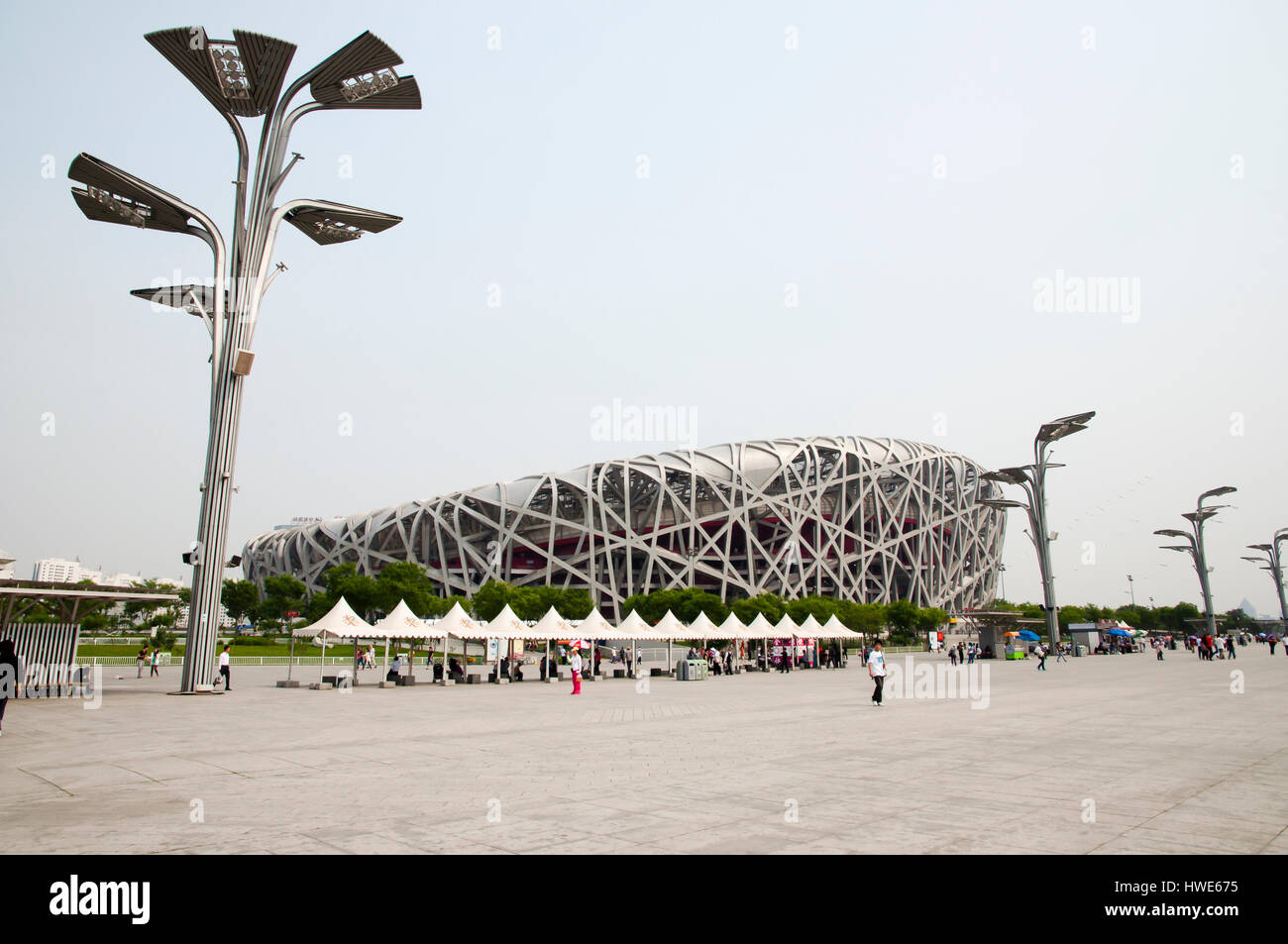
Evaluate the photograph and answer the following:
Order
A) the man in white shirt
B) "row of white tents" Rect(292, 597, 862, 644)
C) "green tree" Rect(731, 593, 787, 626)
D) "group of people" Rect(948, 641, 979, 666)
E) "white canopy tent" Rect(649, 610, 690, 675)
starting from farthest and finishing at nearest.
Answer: "green tree" Rect(731, 593, 787, 626) < "group of people" Rect(948, 641, 979, 666) < "white canopy tent" Rect(649, 610, 690, 675) < "row of white tents" Rect(292, 597, 862, 644) < the man in white shirt

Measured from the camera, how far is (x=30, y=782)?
8242 millimetres

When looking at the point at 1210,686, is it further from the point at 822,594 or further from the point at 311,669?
the point at 822,594

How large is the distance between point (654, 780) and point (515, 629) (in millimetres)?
23578

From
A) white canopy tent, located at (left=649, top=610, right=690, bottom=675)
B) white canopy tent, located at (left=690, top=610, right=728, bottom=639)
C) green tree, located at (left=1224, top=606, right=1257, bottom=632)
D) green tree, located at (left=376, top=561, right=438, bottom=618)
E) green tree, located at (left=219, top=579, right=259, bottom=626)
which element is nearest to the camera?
white canopy tent, located at (left=649, top=610, right=690, bottom=675)

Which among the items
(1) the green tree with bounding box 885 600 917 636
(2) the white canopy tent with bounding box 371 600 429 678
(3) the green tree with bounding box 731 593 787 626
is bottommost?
(1) the green tree with bounding box 885 600 917 636

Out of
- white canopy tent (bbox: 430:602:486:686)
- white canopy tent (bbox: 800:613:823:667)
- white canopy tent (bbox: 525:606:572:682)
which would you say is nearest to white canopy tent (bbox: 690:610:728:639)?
white canopy tent (bbox: 800:613:823:667)

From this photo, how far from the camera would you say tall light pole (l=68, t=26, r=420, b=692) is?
21.4m

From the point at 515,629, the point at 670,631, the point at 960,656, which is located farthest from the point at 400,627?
the point at 960,656

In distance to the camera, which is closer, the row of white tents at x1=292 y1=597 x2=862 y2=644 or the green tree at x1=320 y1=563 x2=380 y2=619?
the row of white tents at x1=292 y1=597 x2=862 y2=644

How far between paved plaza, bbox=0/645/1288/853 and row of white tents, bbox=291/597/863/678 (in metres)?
9.38

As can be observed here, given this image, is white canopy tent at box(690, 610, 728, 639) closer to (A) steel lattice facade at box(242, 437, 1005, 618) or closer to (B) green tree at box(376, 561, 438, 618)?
(B) green tree at box(376, 561, 438, 618)

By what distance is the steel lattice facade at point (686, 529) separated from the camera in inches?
2916

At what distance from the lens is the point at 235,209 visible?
76.2ft
